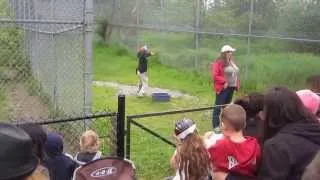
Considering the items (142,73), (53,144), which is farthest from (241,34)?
(53,144)

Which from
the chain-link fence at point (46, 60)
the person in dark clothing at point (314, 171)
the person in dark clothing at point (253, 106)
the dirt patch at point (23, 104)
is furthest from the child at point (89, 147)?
the dirt patch at point (23, 104)

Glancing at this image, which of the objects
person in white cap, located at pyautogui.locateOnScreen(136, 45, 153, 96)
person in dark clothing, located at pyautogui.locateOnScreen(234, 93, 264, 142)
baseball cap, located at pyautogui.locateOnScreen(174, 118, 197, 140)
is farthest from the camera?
person in white cap, located at pyautogui.locateOnScreen(136, 45, 153, 96)

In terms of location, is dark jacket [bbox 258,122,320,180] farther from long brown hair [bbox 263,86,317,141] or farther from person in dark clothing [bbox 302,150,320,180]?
person in dark clothing [bbox 302,150,320,180]

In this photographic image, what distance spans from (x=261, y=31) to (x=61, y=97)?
24.4 feet

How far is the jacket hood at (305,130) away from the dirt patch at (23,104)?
589cm

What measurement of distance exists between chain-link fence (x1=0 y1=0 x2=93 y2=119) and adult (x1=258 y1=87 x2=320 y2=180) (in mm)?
3292

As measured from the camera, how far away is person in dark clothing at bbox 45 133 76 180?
421 centimetres

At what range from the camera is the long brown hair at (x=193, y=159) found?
3.88 meters

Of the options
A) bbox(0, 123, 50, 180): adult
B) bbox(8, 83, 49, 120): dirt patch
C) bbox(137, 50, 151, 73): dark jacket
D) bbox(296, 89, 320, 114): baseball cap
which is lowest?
bbox(8, 83, 49, 120): dirt patch

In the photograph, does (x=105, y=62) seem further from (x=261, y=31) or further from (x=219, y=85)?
(x=219, y=85)

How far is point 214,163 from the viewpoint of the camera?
3.97m

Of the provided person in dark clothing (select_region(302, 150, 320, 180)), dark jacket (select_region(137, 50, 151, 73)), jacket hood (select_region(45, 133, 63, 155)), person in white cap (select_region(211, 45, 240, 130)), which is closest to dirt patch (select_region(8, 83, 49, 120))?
person in white cap (select_region(211, 45, 240, 130))

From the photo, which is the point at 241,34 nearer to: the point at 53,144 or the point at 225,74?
the point at 225,74

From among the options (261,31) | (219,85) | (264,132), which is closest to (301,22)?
(261,31)
